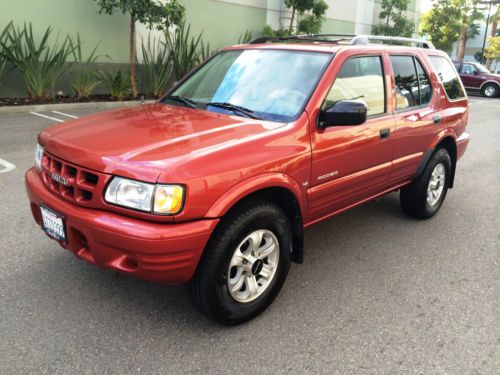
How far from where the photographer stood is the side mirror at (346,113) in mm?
2973

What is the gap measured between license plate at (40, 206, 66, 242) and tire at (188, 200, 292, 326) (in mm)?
780

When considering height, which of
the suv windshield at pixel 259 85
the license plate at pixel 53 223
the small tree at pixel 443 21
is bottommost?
the license plate at pixel 53 223

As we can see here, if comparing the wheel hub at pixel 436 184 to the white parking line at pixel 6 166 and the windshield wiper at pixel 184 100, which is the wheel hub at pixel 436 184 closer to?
the windshield wiper at pixel 184 100

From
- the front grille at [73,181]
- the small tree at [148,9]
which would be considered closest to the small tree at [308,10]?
the small tree at [148,9]

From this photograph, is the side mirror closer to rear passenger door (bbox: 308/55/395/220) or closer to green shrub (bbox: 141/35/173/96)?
rear passenger door (bbox: 308/55/395/220)

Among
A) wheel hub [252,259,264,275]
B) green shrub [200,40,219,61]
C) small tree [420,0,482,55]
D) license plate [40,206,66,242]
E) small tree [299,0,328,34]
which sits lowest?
wheel hub [252,259,264,275]

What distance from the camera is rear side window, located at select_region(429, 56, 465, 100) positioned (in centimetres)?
465

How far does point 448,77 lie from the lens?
4824 millimetres

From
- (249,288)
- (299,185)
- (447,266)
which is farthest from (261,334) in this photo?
(447,266)

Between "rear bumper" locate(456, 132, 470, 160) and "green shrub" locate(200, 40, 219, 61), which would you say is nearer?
"rear bumper" locate(456, 132, 470, 160)

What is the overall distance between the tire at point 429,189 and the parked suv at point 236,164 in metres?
0.22

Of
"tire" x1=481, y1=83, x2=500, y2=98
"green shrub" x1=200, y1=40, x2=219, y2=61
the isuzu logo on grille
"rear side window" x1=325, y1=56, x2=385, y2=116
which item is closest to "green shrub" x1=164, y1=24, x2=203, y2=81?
"green shrub" x1=200, y1=40, x2=219, y2=61

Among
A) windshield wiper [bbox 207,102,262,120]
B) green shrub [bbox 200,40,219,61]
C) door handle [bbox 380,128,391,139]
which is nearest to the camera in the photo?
windshield wiper [bbox 207,102,262,120]

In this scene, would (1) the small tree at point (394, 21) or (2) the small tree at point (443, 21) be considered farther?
(2) the small tree at point (443, 21)
